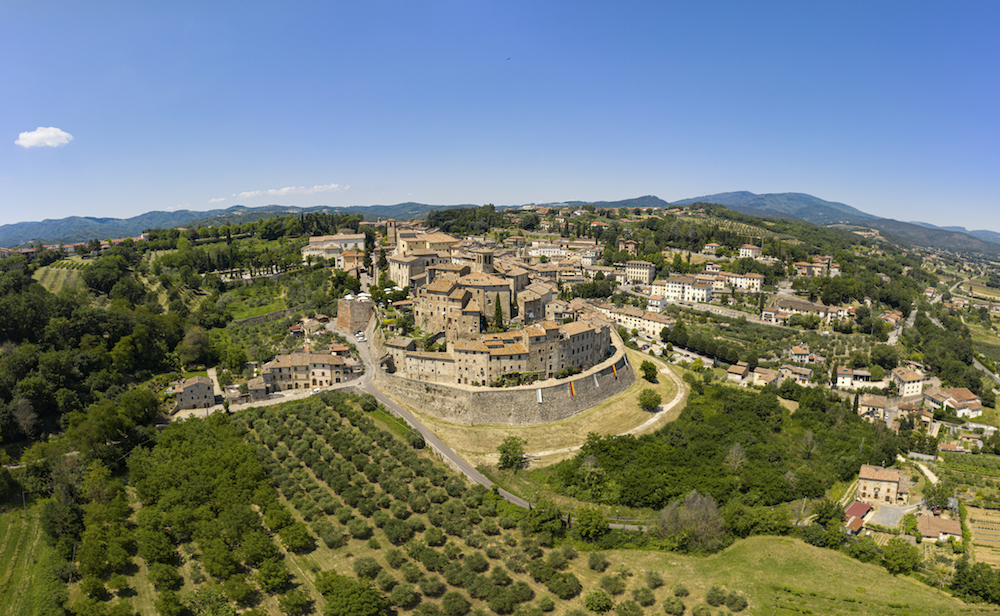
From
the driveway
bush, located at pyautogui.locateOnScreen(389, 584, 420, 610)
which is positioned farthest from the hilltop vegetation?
bush, located at pyautogui.locateOnScreen(389, 584, 420, 610)

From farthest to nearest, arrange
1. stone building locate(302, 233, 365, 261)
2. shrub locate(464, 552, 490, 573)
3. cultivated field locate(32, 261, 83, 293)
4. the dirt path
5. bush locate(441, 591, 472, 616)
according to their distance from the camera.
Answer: stone building locate(302, 233, 365, 261) → cultivated field locate(32, 261, 83, 293) → the dirt path → shrub locate(464, 552, 490, 573) → bush locate(441, 591, 472, 616)

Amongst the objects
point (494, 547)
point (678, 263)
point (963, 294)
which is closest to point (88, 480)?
point (494, 547)

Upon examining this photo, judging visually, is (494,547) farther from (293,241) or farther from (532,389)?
(293,241)

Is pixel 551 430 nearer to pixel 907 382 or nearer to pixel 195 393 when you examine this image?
pixel 195 393

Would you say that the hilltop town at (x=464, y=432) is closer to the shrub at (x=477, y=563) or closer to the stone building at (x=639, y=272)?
the shrub at (x=477, y=563)

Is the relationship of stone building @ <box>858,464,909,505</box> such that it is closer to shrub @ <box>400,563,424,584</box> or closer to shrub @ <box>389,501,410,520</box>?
shrub @ <box>400,563,424,584</box>

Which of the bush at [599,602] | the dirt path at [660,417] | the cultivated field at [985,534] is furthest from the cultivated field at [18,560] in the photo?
the cultivated field at [985,534]
